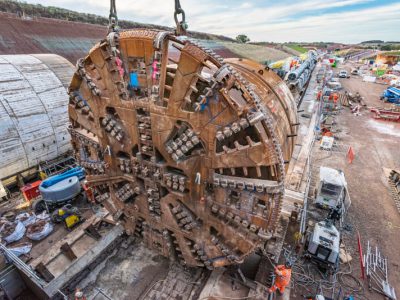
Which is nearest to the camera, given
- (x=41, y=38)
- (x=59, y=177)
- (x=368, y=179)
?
(x=59, y=177)

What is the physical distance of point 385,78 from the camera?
159ft

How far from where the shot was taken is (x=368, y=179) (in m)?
15.2

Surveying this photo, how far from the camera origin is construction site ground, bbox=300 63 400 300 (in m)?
10.1

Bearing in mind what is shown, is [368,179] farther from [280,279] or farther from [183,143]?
[183,143]

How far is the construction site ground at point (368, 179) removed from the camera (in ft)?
33.2

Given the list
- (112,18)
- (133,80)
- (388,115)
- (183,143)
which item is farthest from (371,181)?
(112,18)

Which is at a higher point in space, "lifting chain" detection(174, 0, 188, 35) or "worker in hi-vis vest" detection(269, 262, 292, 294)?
"lifting chain" detection(174, 0, 188, 35)

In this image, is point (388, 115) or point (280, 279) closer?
point (280, 279)

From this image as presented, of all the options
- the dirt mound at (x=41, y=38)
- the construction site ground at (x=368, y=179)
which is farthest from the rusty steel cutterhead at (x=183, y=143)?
the dirt mound at (x=41, y=38)

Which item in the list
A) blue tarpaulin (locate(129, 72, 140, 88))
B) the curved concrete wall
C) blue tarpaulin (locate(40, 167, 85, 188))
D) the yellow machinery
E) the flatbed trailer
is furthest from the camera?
the flatbed trailer

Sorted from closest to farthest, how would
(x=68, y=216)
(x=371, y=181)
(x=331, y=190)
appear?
(x=68, y=216)
(x=331, y=190)
(x=371, y=181)

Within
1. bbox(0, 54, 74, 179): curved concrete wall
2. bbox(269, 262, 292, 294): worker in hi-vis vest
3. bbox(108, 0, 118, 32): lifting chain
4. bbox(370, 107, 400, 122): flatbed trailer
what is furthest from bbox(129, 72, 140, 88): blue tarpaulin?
bbox(370, 107, 400, 122): flatbed trailer

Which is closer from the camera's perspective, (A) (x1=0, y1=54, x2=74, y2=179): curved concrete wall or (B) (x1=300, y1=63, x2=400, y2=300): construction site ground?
(B) (x1=300, y1=63, x2=400, y2=300): construction site ground

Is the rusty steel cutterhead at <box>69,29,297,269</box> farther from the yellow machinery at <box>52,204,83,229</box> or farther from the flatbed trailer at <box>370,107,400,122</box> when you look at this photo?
the flatbed trailer at <box>370,107,400,122</box>
